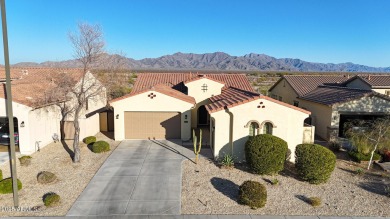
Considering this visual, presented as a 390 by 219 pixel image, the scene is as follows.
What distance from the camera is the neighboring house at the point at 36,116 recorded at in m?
18.0

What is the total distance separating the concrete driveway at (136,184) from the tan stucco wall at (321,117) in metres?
10.4

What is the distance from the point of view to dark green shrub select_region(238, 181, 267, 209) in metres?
11.6

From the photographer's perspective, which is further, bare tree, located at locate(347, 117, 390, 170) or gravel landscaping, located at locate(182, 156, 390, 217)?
bare tree, located at locate(347, 117, 390, 170)

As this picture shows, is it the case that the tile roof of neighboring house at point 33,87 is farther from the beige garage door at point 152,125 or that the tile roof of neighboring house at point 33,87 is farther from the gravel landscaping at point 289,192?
the gravel landscaping at point 289,192

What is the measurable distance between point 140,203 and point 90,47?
9809 mm

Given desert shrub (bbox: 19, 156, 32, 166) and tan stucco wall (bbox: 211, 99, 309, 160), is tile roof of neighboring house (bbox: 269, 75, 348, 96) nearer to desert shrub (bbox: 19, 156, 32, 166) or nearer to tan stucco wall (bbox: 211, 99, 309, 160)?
tan stucco wall (bbox: 211, 99, 309, 160)

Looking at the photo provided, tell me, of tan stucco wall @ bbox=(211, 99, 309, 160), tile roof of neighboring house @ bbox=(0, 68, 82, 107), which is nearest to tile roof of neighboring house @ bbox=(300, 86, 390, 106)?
tan stucco wall @ bbox=(211, 99, 309, 160)

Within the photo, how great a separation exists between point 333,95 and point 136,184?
1898 cm

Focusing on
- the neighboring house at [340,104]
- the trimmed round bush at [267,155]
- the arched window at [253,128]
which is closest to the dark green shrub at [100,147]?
the arched window at [253,128]

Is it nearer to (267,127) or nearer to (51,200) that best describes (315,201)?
(267,127)

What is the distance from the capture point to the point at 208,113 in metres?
24.3

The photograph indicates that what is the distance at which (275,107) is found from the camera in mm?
17109

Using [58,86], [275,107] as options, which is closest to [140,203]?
[275,107]

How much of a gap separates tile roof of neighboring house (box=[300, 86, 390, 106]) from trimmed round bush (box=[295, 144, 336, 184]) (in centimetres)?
928
